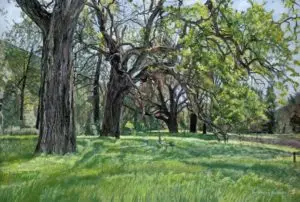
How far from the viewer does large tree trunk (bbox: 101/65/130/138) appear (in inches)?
456

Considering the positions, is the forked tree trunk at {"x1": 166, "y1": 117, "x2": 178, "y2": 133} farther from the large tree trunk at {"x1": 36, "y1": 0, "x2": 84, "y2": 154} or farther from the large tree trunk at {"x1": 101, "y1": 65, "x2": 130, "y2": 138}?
the large tree trunk at {"x1": 36, "y1": 0, "x2": 84, "y2": 154}

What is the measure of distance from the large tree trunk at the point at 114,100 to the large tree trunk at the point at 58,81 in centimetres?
555

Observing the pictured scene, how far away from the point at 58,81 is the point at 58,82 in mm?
12

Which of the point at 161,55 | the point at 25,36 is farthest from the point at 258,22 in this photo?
the point at 25,36

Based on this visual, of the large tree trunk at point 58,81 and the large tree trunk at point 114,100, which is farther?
the large tree trunk at point 114,100

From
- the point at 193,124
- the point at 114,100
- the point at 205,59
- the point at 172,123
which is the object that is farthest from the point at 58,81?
the point at 193,124

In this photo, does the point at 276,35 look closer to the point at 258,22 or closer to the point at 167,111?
the point at 258,22

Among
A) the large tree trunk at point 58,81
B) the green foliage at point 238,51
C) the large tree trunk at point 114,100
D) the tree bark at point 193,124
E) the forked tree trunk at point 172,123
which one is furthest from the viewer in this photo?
the tree bark at point 193,124

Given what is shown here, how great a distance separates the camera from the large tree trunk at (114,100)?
38.0 feet

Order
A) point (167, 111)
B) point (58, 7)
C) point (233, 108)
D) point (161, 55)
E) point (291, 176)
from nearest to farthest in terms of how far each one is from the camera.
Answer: point (291, 176), point (58, 7), point (233, 108), point (161, 55), point (167, 111)

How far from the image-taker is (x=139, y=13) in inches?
435

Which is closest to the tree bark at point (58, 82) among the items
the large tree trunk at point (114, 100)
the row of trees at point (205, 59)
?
the row of trees at point (205, 59)

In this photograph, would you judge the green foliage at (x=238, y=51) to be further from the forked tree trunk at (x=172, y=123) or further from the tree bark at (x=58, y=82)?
the forked tree trunk at (x=172, y=123)

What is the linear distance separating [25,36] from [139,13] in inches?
188
